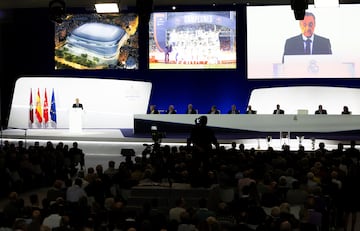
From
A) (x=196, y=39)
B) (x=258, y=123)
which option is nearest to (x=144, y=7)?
(x=258, y=123)

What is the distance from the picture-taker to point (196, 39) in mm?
26047

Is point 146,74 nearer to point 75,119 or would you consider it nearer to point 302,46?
point 75,119

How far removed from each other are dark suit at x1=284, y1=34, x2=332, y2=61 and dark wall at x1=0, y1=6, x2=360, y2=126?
118 centimetres

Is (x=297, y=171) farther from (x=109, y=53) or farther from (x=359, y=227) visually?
(x=109, y=53)

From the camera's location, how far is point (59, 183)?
11945mm

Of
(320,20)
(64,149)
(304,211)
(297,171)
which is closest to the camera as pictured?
(304,211)

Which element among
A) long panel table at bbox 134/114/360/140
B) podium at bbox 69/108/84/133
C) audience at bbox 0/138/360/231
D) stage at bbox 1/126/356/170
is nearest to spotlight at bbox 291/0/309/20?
audience at bbox 0/138/360/231

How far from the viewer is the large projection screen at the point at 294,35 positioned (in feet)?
81.6

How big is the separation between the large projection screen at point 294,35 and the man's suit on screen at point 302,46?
8 cm

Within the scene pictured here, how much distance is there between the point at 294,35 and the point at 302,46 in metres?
0.52

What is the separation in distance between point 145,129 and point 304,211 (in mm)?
14320

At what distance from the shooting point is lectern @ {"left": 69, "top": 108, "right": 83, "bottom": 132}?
22956 millimetres

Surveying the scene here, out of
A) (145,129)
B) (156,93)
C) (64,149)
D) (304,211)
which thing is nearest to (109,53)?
(156,93)

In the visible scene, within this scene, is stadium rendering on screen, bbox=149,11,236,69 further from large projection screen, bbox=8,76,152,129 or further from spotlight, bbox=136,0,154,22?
spotlight, bbox=136,0,154,22
